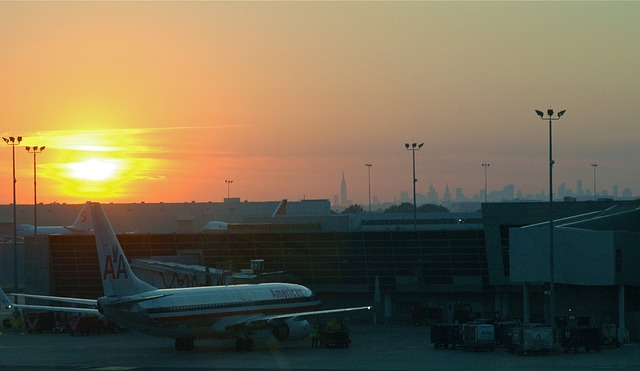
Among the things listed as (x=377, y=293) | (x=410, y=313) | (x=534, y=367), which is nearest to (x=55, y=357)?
(x=534, y=367)

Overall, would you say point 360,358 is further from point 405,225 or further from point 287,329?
point 405,225

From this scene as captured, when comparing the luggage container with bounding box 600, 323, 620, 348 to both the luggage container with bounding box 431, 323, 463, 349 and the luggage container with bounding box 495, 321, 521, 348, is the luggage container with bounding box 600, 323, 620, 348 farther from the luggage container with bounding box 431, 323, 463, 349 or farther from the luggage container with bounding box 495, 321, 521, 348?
the luggage container with bounding box 431, 323, 463, 349

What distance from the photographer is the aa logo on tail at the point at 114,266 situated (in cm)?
6175

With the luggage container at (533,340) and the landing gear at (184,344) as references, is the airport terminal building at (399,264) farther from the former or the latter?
the landing gear at (184,344)

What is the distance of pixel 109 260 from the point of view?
203ft

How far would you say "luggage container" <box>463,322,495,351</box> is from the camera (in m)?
62.7

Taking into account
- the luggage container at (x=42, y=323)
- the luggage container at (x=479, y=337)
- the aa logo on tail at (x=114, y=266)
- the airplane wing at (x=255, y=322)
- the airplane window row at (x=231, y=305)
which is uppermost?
the aa logo on tail at (x=114, y=266)

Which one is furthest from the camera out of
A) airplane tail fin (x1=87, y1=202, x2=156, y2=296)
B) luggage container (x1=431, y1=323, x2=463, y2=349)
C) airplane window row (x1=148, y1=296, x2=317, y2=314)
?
luggage container (x1=431, y1=323, x2=463, y2=349)

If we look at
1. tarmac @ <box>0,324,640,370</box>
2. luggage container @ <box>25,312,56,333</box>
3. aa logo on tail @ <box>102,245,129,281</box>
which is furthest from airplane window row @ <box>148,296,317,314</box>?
luggage container @ <box>25,312,56,333</box>

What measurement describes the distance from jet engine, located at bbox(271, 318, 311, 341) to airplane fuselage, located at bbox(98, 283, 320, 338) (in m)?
1.68

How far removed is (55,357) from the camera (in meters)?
62.0

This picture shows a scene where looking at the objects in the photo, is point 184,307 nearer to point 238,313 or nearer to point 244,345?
point 238,313

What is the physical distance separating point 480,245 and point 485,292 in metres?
4.55

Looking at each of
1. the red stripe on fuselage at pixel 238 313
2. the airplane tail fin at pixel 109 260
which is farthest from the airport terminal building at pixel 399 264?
the airplane tail fin at pixel 109 260
